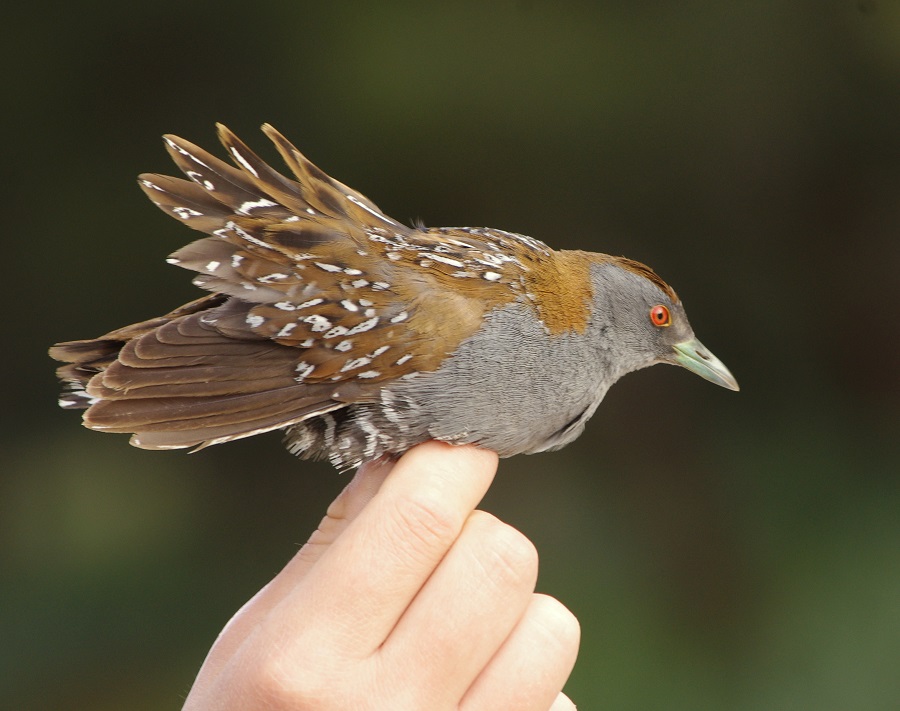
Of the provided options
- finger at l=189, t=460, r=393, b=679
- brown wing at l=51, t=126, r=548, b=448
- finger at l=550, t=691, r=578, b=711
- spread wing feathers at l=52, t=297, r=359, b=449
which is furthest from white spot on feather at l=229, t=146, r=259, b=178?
finger at l=550, t=691, r=578, b=711

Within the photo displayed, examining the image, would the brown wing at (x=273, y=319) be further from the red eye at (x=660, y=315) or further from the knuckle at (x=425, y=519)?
the red eye at (x=660, y=315)

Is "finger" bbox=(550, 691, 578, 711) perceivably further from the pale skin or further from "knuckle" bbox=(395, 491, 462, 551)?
"knuckle" bbox=(395, 491, 462, 551)

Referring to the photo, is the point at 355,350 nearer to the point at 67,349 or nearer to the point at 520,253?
the point at 520,253

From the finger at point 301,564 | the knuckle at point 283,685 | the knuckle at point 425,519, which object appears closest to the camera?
the knuckle at point 283,685

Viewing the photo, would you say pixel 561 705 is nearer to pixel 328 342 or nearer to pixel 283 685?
pixel 283 685

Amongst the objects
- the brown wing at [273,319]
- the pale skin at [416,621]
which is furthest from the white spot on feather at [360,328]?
the pale skin at [416,621]

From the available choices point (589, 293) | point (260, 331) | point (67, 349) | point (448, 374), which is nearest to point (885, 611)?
point (589, 293)

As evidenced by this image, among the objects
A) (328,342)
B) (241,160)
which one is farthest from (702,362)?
(241,160)
